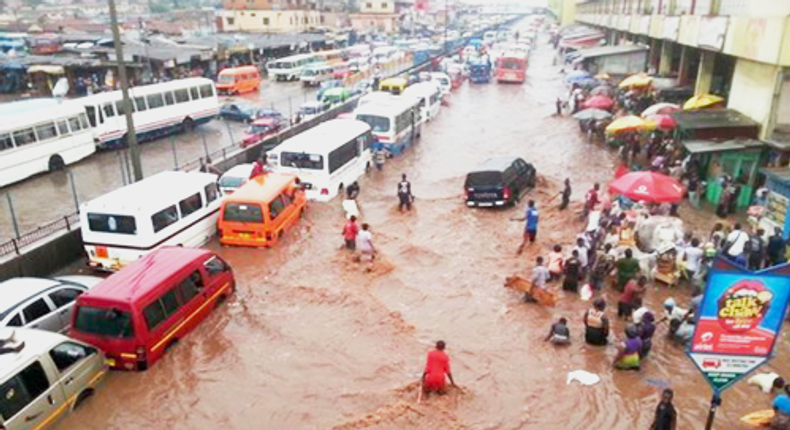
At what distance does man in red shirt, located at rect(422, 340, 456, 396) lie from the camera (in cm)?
923

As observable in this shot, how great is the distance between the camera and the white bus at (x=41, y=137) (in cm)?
2047

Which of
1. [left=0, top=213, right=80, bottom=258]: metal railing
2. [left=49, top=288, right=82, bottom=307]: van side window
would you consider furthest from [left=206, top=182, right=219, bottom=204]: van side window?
[left=49, top=288, right=82, bottom=307]: van side window

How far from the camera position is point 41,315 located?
34.9ft

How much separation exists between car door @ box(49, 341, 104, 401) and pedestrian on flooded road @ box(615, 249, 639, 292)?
10113 millimetres

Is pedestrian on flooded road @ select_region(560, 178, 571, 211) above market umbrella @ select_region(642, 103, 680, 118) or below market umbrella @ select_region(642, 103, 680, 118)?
below

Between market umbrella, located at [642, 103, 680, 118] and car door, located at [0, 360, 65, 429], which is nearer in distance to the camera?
car door, located at [0, 360, 65, 429]

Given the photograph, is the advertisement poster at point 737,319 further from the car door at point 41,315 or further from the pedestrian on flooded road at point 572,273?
the car door at point 41,315

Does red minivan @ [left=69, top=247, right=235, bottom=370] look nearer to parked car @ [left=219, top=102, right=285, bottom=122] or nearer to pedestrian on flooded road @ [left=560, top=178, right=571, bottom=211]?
pedestrian on flooded road @ [left=560, top=178, right=571, bottom=211]

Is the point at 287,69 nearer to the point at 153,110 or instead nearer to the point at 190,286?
the point at 153,110

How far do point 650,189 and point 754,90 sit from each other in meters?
6.70

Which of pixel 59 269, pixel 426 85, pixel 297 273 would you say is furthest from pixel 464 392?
pixel 426 85

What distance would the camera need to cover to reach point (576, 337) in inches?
452

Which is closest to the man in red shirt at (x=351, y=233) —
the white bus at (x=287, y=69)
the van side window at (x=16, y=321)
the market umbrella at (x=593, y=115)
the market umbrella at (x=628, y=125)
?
the van side window at (x=16, y=321)

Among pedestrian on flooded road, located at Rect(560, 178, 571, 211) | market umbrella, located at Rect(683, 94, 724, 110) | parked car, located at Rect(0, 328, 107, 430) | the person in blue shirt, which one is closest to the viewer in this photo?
parked car, located at Rect(0, 328, 107, 430)
